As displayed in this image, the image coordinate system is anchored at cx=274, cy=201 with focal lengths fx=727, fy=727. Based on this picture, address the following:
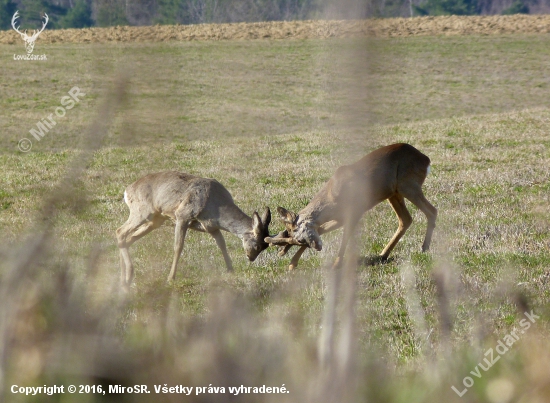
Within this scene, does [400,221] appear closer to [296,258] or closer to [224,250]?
[296,258]

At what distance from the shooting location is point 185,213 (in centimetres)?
833

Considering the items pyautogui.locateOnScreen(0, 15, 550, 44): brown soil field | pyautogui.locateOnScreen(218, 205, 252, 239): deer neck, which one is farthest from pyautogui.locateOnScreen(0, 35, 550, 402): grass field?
pyautogui.locateOnScreen(0, 15, 550, 44): brown soil field

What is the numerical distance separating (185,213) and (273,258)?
119 centimetres

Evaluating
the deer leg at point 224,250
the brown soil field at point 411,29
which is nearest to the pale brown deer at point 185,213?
the deer leg at point 224,250

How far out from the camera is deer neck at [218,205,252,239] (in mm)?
8438

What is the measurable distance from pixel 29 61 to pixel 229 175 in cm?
2842

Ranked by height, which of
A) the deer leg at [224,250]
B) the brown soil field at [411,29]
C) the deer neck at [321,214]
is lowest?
the brown soil field at [411,29]

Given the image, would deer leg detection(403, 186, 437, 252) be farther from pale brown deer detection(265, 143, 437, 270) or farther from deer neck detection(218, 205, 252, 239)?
deer neck detection(218, 205, 252, 239)

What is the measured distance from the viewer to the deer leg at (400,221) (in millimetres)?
8522

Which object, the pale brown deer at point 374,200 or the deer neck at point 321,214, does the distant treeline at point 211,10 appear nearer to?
the pale brown deer at point 374,200

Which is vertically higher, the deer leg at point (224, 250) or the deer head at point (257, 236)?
the deer head at point (257, 236)

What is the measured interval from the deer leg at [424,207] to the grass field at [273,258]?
0.44 ft

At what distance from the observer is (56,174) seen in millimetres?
14609

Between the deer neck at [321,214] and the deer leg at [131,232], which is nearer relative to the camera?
the deer neck at [321,214]
